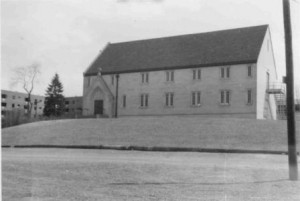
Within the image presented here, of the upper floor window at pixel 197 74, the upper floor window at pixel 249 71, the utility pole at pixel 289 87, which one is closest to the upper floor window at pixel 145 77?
the upper floor window at pixel 197 74

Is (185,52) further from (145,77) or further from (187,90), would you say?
(145,77)

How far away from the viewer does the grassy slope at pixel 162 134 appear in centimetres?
2573

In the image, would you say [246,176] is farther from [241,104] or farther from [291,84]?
[241,104]

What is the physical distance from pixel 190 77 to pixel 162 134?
17450mm

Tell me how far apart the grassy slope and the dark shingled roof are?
39.2 feet

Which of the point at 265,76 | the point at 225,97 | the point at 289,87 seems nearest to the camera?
the point at 289,87

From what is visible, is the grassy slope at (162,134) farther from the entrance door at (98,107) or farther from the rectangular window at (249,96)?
the entrance door at (98,107)

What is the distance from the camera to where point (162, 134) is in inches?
1155

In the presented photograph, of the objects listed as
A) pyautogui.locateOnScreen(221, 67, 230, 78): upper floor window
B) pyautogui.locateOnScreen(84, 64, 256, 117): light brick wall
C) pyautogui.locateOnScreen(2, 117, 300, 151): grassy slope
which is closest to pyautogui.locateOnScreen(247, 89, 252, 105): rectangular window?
pyautogui.locateOnScreen(84, 64, 256, 117): light brick wall

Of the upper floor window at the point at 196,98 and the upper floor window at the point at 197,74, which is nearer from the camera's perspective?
the upper floor window at the point at 196,98

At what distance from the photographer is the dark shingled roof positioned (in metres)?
44.3

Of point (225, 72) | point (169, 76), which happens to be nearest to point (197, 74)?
point (225, 72)

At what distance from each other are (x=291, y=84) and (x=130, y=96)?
120 ft

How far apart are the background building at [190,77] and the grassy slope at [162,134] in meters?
9.24
